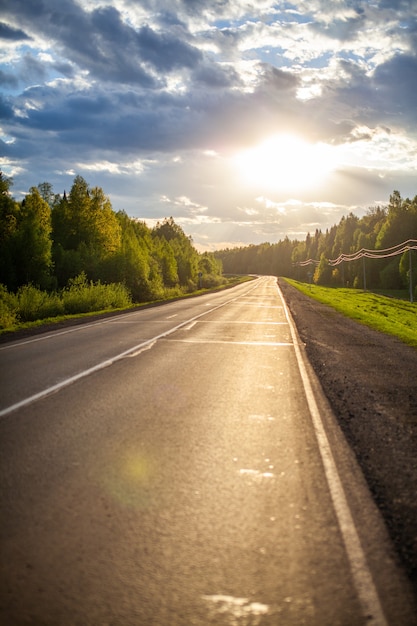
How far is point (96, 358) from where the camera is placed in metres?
11.6

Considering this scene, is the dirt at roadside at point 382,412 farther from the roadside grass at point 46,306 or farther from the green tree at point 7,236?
the green tree at point 7,236

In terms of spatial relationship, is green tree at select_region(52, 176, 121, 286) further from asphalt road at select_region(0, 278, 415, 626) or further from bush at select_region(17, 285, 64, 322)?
asphalt road at select_region(0, 278, 415, 626)

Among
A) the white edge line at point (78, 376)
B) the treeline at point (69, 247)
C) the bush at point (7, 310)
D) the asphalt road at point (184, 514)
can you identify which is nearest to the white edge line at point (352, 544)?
the asphalt road at point (184, 514)

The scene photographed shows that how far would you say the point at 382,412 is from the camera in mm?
7547

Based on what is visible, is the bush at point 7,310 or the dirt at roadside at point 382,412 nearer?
the dirt at roadside at point 382,412

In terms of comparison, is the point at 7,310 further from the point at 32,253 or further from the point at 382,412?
the point at 382,412

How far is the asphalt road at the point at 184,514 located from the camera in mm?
2926

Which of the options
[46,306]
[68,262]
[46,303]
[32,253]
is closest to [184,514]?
[46,306]

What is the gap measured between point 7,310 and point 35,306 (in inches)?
110

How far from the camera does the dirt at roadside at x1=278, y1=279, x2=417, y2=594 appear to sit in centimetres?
421

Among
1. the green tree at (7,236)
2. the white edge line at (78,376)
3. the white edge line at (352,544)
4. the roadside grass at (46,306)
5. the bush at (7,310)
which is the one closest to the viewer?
the white edge line at (352,544)

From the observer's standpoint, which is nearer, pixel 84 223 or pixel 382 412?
pixel 382 412

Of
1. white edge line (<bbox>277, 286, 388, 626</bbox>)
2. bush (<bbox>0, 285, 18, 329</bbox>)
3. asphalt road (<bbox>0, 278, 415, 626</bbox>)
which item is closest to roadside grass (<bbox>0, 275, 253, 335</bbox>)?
bush (<bbox>0, 285, 18, 329</bbox>)

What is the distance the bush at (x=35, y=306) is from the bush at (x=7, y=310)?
14.4 inches
